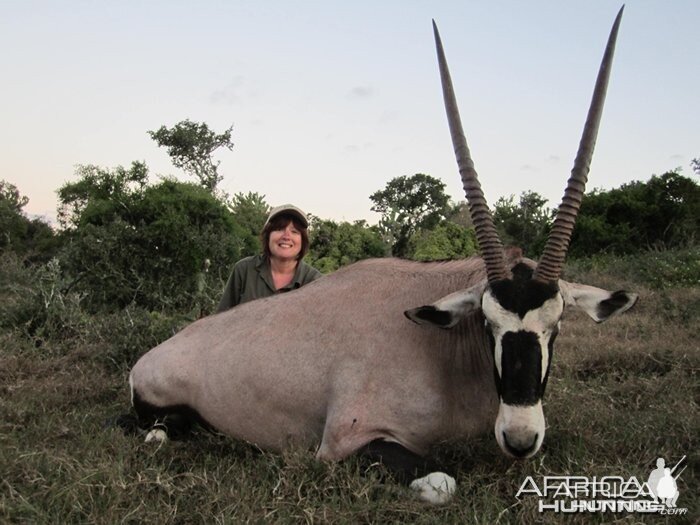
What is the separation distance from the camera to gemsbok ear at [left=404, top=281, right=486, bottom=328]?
12.3 feet

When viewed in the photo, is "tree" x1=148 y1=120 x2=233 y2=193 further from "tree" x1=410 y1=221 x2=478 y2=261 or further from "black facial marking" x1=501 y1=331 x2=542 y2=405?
"black facial marking" x1=501 y1=331 x2=542 y2=405

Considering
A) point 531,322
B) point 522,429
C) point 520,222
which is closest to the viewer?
point 522,429

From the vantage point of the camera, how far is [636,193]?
70.5ft

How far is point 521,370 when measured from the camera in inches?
128

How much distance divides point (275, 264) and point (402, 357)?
8.36 ft

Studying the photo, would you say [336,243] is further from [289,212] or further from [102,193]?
[289,212]

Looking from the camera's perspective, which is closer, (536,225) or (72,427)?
(72,427)

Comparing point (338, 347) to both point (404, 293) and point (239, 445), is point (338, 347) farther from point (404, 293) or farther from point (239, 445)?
point (239, 445)

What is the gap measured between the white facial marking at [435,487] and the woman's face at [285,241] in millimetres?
3047

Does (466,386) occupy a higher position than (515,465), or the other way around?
(466,386)

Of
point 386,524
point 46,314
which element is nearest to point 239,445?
point 386,524

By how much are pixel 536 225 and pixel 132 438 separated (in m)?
25.4

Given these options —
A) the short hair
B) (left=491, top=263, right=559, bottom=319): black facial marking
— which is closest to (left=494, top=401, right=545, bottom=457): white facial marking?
(left=491, top=263, right=559, bottom=319): black facial marking

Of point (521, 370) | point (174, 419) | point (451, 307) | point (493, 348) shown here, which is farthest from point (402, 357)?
point (174, 419)
